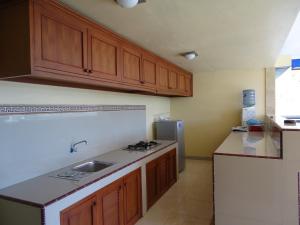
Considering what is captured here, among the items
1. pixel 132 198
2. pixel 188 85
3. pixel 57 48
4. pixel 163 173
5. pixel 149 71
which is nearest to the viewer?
pixel 57 48

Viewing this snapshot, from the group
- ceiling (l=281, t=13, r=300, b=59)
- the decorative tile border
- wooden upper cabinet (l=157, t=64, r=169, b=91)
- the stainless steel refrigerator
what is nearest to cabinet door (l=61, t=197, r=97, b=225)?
the decorative tile border

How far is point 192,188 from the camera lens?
3.61m

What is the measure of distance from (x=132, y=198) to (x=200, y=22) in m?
2.02

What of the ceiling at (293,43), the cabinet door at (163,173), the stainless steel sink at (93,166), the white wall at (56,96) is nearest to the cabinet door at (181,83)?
the white wall at (56,96)

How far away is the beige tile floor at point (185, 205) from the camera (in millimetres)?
2623

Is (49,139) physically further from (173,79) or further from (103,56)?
(173,79)

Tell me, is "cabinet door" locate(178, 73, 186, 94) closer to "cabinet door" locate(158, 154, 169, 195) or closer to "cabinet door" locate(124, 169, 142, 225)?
"cabinet door" locate(158, 154, 169, 195)

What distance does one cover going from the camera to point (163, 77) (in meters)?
3.74

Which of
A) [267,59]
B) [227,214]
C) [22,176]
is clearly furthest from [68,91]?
[267,59]

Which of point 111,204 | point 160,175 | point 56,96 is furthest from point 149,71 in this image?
point 111,204

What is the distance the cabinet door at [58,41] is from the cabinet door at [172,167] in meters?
2.23

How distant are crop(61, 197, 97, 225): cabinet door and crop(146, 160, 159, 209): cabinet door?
3.58 ft

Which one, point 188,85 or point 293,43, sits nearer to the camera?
point 293,43

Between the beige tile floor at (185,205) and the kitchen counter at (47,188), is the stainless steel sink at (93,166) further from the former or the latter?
the beige tile floor at (185,205)
